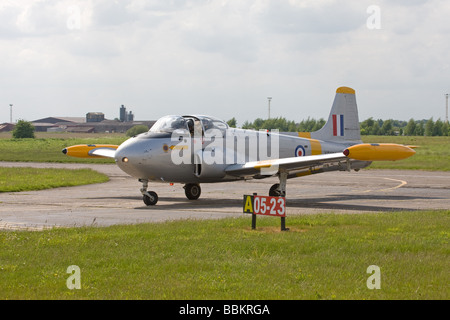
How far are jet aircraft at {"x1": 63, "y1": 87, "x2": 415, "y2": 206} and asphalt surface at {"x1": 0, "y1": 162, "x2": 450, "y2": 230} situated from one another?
3.32ft

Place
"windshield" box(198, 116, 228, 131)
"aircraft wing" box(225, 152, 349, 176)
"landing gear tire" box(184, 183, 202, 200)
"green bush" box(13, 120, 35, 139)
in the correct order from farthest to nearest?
"green bush" box(13, 120, 35, 139) → "landing gear tire" box(184, 183, 202, 200) → "windshield" box(198, 116, 228, 131) → "aircraft wing" box(225, 152, 349, 176)

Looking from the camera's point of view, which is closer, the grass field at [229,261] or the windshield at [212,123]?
the grass field at [229,261]

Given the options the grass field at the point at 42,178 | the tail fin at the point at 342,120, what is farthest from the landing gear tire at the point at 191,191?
the grass field at the point at 42,178

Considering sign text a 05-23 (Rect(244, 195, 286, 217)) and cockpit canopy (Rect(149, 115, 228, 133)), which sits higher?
cockpit canopy (Rect(149, 115, 228, 133))

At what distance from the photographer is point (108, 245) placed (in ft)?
44.0

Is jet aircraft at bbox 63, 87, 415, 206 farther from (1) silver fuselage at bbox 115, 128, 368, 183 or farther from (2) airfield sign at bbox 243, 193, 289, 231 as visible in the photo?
(2) airfield sign at bbox 243, 193, 289, 231

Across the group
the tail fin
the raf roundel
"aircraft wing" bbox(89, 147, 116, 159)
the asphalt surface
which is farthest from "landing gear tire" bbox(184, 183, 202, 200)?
the tail fin

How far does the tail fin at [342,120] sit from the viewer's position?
2870 centimetres

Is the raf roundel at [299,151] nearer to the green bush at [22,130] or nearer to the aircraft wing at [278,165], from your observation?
the aircraft wing at [278,165]

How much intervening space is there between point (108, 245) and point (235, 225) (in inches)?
162

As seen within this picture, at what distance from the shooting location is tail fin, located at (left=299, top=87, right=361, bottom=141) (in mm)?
28703

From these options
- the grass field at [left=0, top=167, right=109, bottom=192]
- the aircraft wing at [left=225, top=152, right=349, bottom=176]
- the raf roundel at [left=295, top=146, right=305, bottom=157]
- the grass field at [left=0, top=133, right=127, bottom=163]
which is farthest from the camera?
the grass field at [left=0, top=133, right=127, bottom=163]

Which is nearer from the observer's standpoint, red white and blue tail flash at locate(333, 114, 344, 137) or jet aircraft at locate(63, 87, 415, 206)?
jet aircraft at locate(63, 87, 415, 206)
